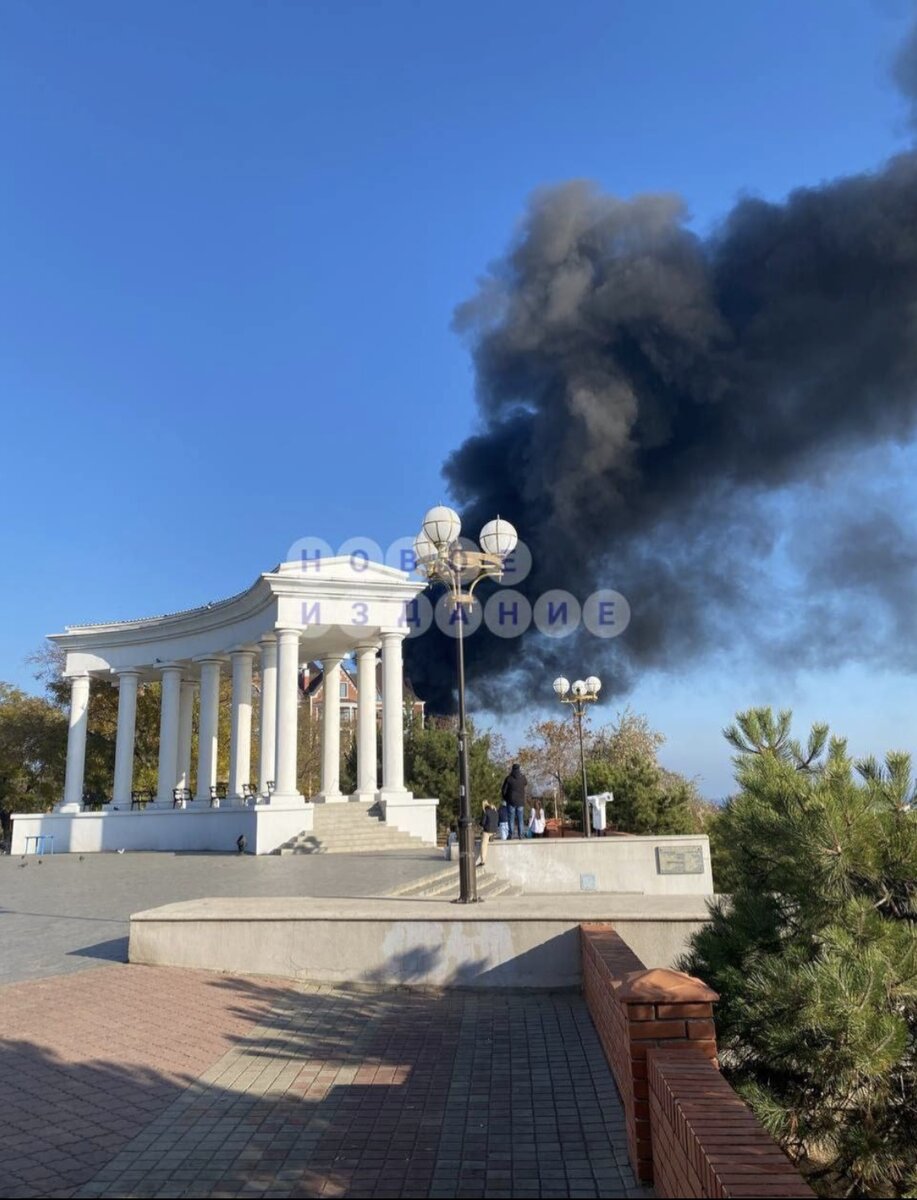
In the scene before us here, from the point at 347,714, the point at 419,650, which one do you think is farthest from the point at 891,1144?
the point at 347,714

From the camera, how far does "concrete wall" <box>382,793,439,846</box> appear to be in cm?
2302

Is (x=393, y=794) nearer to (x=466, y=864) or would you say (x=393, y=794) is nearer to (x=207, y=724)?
(x=207, y=724)

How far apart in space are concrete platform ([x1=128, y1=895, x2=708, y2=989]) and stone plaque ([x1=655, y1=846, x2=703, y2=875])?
8.49 meters

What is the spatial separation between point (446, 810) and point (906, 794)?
1073 inches

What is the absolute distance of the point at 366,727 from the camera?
2528 centimetres

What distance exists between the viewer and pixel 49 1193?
3.71 meters

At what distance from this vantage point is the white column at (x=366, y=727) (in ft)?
80.9

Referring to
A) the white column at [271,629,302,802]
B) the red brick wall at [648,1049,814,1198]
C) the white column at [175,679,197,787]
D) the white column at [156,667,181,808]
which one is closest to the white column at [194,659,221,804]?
the white column at [156,667,181,808]

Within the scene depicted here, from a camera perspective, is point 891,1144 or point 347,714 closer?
point 891,1144

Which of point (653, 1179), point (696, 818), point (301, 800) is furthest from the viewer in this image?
point (696, 818)

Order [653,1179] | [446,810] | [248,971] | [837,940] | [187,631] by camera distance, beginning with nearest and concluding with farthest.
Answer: [653,1179]
[837,940]
[248,971]
[187,631]
[446,810]

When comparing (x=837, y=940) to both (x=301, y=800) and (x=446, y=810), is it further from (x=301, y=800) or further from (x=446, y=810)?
(x=446, y=810)

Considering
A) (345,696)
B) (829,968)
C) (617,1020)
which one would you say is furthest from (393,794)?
(345,696)

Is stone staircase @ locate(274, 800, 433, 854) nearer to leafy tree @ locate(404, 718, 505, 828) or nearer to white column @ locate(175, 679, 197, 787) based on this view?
leafy tree @ locate(404, 718, 505, 828)
